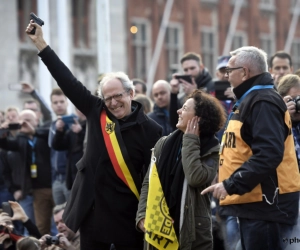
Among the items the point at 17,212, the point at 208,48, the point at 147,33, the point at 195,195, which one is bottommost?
the point at 17,212

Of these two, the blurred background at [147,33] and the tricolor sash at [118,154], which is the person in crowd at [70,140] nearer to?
the tricolor sash at [118,154]

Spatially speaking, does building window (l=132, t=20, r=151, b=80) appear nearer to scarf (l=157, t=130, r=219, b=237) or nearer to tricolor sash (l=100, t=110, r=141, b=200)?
tricolor sash (l=100, t=110, r=141, b=200)

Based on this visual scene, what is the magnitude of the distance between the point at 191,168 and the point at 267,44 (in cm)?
3218

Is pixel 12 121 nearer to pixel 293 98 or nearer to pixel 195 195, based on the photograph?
pixel 293 98

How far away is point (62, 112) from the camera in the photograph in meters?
11.5

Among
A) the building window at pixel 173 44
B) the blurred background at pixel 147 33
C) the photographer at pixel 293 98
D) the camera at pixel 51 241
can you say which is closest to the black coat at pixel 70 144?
the camera at pixel 51 241

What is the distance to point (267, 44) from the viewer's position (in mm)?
38438

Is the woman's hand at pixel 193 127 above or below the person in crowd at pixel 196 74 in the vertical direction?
below

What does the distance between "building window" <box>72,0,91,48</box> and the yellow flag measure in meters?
22.9

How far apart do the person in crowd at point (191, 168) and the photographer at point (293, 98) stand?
64 centimetres

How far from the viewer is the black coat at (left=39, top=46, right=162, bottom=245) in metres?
7.34

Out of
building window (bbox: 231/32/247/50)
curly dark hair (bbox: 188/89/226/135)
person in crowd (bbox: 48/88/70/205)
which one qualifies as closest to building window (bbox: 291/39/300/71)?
building window (bbox: 231/32/247/50)

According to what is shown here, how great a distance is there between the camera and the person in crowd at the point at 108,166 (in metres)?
7.36

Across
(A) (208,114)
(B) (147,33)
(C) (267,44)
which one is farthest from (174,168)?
(C) (267,44)
